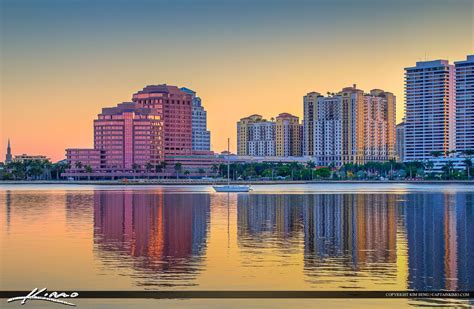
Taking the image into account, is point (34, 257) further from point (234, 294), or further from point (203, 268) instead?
point (234, 294)

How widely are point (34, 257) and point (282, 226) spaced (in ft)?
51.2

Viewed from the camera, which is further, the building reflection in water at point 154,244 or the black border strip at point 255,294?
the building reflection in water at point 154,244

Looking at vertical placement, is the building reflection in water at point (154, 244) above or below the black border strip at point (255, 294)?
above

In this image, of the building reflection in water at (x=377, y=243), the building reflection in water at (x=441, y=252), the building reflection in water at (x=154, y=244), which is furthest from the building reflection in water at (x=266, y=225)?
the building reflection in water at (x=441, y=252)

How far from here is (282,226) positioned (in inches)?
1594

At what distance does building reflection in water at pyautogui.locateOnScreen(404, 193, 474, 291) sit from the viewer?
21609 mm

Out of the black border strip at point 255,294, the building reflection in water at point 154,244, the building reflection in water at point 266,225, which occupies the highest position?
the building reflection in water at point 266,225

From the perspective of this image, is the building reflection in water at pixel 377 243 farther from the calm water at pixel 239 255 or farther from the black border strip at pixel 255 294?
the black border strip at pixel 255 294

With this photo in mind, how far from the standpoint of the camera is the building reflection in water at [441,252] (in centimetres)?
2161

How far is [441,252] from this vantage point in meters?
28.3
